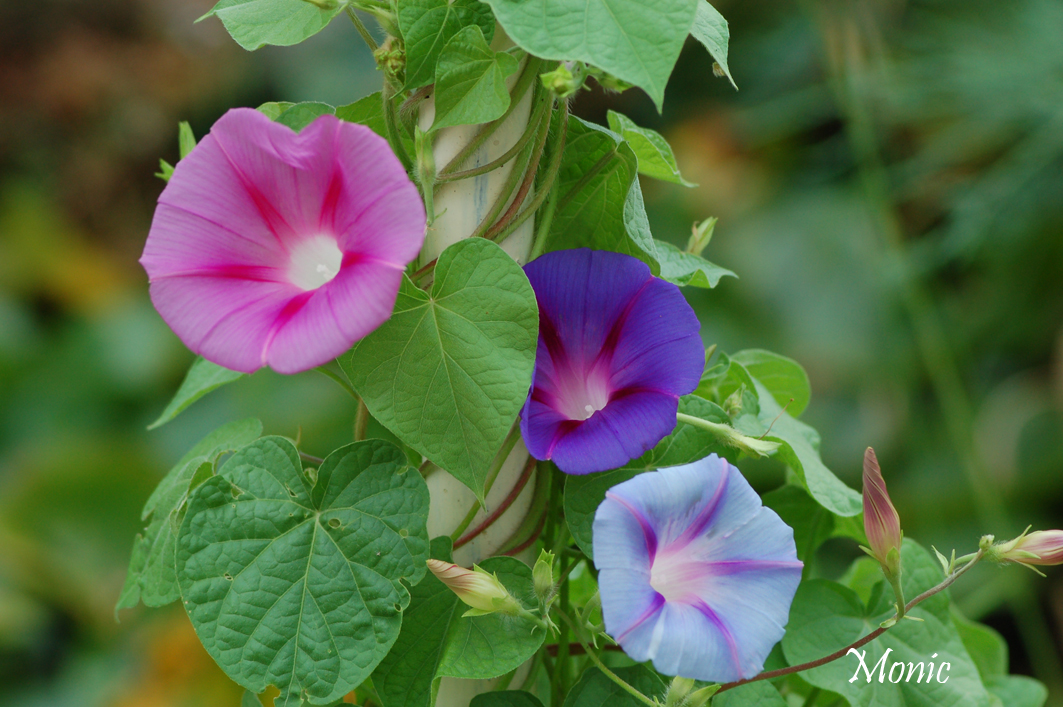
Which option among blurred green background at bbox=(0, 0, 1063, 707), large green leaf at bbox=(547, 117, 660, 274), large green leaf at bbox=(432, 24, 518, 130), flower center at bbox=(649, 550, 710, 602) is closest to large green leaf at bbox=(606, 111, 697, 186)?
large green leaf at bbox=(547, 117, 660, 274)

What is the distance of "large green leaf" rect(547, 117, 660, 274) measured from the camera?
0.52m

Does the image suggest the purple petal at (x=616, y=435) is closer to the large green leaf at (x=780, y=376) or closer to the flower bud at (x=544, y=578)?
the flower bud at (x=544, y=578)

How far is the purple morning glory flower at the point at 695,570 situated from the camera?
38cm

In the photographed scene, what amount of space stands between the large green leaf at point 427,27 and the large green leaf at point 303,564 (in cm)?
20

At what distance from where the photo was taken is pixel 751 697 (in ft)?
1.68

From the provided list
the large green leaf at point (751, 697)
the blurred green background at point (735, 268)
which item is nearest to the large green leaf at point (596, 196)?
the large green leaf at point (751, 697)

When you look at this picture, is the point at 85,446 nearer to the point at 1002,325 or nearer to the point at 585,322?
the point at 585,322

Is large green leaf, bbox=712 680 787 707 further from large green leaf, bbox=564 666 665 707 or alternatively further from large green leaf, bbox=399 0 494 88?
large green leaf, bbox=399 0 494 88

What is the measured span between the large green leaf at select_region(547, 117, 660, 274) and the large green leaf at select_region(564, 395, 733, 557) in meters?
0.09

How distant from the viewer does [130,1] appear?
2.13 metres

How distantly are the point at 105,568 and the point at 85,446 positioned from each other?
0.75ft

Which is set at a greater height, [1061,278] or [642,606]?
[642,606]

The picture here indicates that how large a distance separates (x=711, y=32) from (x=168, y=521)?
1.39 feet

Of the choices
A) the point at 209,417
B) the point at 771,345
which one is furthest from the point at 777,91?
the point at 209,417
